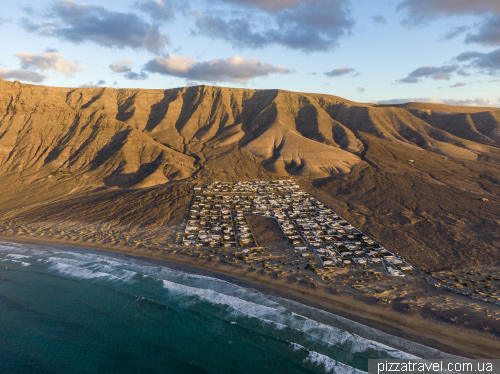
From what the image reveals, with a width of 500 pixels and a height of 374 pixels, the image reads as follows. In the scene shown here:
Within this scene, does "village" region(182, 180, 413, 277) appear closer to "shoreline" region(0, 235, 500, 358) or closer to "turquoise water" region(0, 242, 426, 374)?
"shoreline" region(0, 235, 500, 358)

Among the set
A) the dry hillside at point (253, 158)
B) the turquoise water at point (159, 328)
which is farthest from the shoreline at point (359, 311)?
the dry hillside at point (253, 158)

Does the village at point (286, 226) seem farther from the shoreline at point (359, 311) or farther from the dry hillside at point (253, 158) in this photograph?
the shoreline at point (359, 311)

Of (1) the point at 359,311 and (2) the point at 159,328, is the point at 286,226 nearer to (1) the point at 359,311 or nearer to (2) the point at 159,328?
(1) the point at 359,311

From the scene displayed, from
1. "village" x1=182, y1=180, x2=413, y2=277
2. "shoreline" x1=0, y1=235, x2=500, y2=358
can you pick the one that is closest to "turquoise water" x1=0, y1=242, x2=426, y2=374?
"shoreline" x1=0, y1=235, x2=500, y2=358

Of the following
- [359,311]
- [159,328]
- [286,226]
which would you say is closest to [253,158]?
[286,226]

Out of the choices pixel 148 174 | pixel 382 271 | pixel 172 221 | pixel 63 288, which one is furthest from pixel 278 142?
pixel 63 288

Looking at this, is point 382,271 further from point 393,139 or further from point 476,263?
point 393,139
